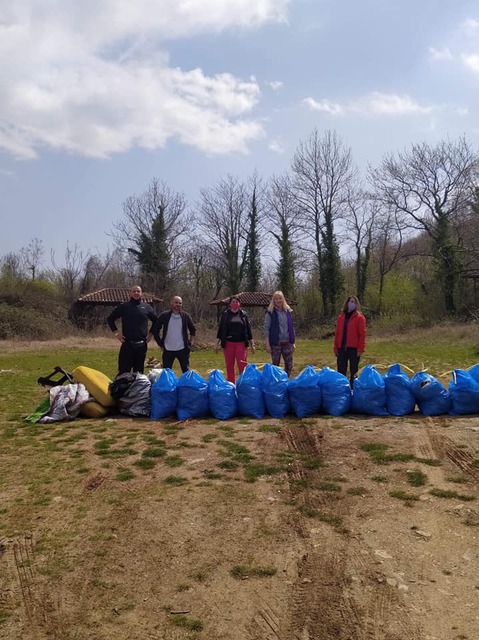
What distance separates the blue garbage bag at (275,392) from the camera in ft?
20.6

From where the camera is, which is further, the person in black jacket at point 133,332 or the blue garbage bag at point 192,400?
the person in black jacket at point 133,332

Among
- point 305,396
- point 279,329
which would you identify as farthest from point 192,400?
point 279,329

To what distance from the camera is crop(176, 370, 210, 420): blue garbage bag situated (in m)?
6.30

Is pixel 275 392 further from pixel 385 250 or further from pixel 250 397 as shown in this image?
pixel 385 250

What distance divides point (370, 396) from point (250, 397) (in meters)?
1.45

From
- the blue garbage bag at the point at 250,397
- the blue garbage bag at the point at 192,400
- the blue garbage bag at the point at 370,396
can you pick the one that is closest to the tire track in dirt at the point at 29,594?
the blue garbage bag at the point at 192,400

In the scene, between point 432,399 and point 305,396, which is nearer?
point 432,399

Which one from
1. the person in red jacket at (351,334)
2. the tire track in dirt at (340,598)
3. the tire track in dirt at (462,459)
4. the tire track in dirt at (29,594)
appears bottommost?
the tire track in dirt at (340,598)

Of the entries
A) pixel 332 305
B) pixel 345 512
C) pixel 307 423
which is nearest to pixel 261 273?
pixel 332 305

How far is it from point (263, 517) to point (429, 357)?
12296 millimetres

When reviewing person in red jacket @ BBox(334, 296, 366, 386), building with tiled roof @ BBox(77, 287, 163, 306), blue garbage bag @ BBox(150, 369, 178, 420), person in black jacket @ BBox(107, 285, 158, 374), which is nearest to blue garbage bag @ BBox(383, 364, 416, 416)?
person in red jacket @ BBox(334, 296, 366, 386)

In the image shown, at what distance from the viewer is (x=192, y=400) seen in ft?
20.7

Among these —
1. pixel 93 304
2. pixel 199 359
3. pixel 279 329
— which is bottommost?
pixel 199 359

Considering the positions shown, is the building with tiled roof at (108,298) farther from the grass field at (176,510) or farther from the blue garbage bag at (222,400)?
the grass field at (176,510)
